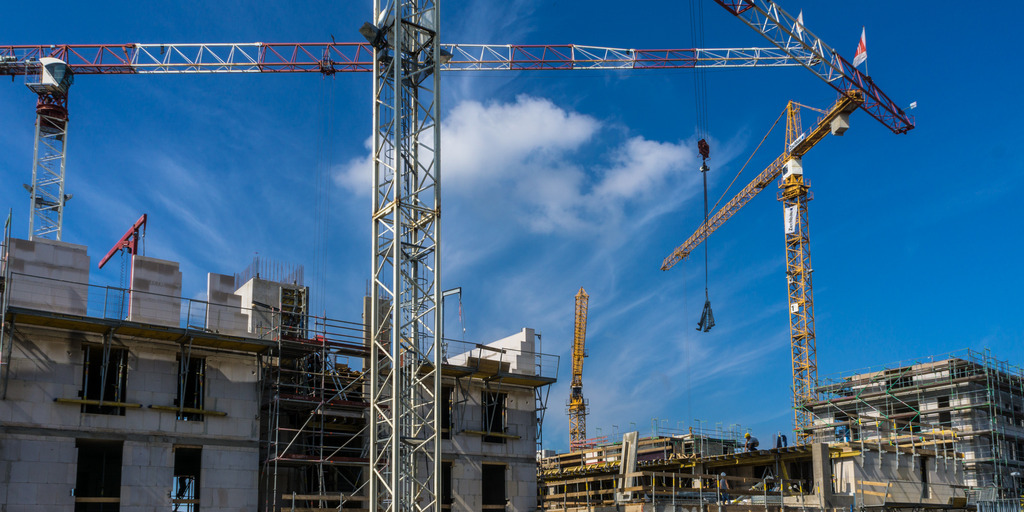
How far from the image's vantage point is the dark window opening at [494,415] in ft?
131

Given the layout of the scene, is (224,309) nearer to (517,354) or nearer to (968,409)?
(517,354)

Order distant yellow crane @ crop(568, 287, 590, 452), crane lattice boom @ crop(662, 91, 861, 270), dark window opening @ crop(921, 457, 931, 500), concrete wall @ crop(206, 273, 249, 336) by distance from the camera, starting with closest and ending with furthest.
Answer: concrete wall @ crop(206, 273, 249, 336)
dark window opening @ crop(921, 457, 931, 500)
crane lattice boom @ crop(662, 91, 861, 270)
distant yellow crane @ crop(568, 287, 590, 452)

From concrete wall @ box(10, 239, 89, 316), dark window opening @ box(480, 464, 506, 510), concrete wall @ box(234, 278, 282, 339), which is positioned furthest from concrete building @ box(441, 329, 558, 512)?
concrete wall @ box(10, 239, 89, 316)

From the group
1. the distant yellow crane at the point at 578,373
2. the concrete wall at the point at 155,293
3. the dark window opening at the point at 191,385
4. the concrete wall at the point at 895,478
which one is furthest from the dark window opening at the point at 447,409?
the distant yellow crane at the point at 578,373

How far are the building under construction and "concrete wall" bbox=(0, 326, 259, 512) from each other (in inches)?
1.6

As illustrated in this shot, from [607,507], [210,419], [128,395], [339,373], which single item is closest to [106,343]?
[128,395]

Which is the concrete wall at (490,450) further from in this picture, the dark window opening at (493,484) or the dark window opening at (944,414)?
the dark window opening at (944,414)

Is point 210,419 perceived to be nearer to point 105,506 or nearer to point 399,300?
point 105,506

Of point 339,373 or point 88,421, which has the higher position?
point 339,373

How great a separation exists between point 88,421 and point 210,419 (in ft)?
13.1

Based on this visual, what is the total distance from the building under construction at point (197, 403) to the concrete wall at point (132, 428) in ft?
0.14

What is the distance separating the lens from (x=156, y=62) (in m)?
71.4

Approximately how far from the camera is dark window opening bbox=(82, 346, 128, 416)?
30562 millimetres

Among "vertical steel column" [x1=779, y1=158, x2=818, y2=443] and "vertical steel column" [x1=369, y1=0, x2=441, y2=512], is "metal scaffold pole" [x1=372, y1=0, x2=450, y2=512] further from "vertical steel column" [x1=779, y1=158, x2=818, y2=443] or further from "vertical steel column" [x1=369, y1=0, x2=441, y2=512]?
"vertical steel column" [x1=779, y1=158, x2=818, y2=443]
